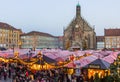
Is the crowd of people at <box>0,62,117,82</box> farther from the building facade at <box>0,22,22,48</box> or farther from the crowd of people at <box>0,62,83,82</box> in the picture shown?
the building facade at <box>0,22,22,48</box>

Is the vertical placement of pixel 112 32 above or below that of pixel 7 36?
above

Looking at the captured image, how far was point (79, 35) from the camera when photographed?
94.4 meters

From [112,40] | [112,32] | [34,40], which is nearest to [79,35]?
[112,40]

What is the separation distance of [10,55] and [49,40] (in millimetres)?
91132

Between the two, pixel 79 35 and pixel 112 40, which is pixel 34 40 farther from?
pixel 112 40

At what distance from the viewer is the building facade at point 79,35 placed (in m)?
92.9

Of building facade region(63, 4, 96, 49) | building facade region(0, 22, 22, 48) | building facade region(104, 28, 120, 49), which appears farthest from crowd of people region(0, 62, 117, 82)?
building facade region(104, 28, 120, 49)

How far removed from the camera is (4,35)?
109 metres

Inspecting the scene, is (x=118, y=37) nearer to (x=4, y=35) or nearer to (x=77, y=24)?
(x=77, y=24)

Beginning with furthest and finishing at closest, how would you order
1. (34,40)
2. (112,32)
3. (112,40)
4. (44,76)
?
(34,40)
(112,32)
(112,40)
(44,76)

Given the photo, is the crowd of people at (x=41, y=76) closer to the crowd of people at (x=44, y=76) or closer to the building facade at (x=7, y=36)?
the crowd of people at (x=44, y=76)

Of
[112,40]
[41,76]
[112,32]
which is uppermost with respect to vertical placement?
[112,32]

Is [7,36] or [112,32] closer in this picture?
[7,36]

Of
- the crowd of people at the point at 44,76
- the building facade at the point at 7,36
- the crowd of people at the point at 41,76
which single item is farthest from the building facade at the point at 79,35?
the crowd of people at the point at 41,76
